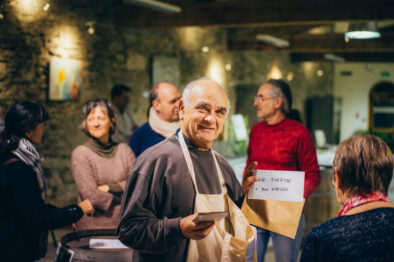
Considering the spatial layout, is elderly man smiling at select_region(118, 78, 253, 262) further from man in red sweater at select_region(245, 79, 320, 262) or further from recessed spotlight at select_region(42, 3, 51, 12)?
recessed spotlight at select_region(42, 3, 51, 12)

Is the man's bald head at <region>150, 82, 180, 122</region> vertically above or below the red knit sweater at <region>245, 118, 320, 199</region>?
above

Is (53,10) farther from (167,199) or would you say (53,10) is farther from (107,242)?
(167,199)

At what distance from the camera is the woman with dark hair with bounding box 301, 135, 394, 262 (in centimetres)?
144

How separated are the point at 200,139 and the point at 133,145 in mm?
1470

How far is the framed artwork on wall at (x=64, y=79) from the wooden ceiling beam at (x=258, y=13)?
120cm

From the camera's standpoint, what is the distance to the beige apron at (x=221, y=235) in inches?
66.9

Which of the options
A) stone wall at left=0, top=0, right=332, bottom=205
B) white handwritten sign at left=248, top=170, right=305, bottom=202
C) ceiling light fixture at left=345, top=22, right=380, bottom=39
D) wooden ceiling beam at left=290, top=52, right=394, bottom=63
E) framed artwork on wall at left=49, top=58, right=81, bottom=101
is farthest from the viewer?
wooden ceiling beam at left=290, top=52, right=394, bottom=63

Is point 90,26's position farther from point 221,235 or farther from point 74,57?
point 221,235

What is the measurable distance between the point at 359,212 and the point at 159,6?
533cm

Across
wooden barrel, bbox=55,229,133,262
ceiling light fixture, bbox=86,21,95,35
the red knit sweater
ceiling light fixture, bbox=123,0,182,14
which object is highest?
ceiling light fixture, bbox=123,0,182,14

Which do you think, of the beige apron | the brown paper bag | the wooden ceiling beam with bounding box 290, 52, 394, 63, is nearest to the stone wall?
the brown paper bag

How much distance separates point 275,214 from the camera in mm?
2270

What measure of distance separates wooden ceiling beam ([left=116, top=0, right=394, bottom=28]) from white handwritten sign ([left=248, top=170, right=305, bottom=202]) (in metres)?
4.90

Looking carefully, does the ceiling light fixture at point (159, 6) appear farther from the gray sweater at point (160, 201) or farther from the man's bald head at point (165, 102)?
the gray sweater at point (160, 201)
